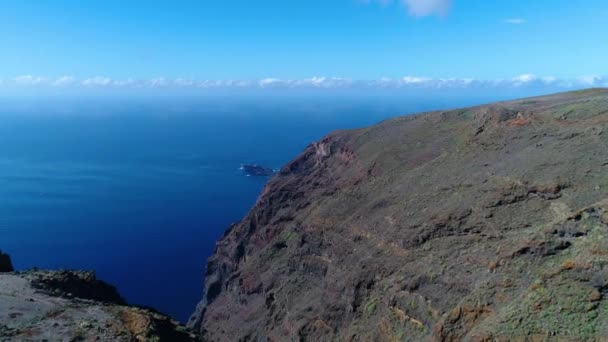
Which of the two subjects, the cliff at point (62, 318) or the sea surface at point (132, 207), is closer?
the cliff at point (62, 318)

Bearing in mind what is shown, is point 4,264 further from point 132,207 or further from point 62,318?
point 132,207

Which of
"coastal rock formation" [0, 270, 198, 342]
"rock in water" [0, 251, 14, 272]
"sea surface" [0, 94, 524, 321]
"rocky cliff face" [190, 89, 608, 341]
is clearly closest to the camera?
"rocky cliff face" [190, 89, 608, 341]

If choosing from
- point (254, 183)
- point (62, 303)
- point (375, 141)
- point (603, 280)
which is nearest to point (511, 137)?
point (375, 141)

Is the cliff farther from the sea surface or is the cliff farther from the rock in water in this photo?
the sea surface

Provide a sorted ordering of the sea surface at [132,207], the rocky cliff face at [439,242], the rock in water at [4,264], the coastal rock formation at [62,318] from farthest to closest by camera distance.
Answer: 1. the sea surface at [132,207]
2. the rock in water at [4,264]
3. the coastal rock formation at [62,318]
4. the rocky cliff face at [439,242]

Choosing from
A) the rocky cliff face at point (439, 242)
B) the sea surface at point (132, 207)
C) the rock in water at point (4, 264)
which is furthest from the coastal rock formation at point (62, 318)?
the sea surface at point (132, 207)

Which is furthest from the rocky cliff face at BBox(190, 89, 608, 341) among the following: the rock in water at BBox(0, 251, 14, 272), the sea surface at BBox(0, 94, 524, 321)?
the rock in water at BBox(0, 251, 14, 272)

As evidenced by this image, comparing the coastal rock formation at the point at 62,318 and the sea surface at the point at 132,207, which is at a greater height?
the coastal rock formation at the point at 62,318

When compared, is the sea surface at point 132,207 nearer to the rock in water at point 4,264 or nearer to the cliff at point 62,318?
the rock in water at point 4,264

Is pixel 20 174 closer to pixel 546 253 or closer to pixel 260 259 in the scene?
pixel 260 259
